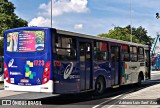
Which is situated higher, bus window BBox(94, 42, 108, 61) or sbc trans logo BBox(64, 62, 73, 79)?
bus window BBox(94, 42, 108, 61)

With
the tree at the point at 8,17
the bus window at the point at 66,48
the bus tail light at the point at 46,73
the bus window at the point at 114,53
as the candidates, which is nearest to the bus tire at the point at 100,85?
the bus window at the point at 114,53

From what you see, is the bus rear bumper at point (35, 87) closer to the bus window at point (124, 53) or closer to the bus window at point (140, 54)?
the bus window at point (124, 53)

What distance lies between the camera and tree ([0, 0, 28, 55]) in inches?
1741

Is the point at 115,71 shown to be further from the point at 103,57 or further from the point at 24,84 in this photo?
the point at 24,84

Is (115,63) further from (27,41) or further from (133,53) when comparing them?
(27,41)

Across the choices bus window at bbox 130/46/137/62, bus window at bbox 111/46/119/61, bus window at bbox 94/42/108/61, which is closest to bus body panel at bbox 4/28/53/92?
bus window at bbox 94/42/108/61

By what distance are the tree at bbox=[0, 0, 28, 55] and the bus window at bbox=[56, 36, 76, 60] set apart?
30.9m

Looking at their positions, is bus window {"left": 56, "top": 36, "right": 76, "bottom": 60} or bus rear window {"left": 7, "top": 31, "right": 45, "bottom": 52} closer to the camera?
Result: bus rear window {"left": 7, "top": 31, "right": 45, "bottom": 52}

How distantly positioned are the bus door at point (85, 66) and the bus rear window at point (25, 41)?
2.21 meters

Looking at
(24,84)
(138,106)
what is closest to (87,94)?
(24,84)

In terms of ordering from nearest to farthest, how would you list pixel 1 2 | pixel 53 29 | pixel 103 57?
pixel 53 29 → pixel 103 57 → pixel 1 2

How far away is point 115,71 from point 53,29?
6471 mm

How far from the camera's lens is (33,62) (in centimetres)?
1383

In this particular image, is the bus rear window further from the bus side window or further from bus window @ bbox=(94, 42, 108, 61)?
the bus side window
